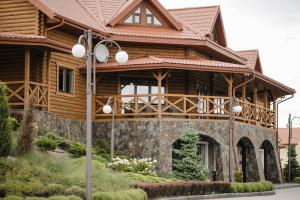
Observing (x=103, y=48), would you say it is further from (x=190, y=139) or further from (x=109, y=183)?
(x=190, y=139)

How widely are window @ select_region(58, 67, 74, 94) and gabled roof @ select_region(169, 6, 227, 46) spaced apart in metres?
7.55

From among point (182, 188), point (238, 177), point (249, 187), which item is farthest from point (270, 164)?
point (182, 188)

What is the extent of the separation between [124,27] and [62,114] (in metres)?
6.31

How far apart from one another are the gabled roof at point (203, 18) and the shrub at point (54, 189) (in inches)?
662

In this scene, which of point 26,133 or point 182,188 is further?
point 182,188

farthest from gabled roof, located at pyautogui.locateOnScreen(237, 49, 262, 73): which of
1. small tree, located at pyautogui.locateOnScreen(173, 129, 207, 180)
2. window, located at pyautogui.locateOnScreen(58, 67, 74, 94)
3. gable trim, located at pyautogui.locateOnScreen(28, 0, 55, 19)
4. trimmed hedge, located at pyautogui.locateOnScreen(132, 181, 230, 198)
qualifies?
gable trim, located at pyautogui.locateOnScreen(28, 0, 55, 19)

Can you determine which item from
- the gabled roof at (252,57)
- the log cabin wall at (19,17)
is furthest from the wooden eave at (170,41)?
the gabled roof at (252,57)

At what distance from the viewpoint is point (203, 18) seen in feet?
111

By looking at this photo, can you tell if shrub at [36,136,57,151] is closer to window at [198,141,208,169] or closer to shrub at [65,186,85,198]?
shrub at [65,186,85,198]

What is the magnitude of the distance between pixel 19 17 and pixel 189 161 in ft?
29.8

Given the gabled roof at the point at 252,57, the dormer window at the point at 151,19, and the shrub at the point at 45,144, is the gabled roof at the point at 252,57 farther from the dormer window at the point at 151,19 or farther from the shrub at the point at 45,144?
the shrub at the point at 45,144

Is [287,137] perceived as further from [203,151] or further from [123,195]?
[123,195]

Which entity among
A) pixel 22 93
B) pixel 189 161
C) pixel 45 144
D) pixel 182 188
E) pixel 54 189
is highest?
pixel 22 93

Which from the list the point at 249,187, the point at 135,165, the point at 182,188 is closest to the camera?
the point at 182,188
